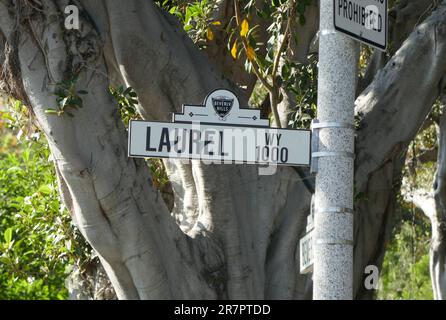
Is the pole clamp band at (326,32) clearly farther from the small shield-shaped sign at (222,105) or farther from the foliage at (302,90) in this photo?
the foliage at (302,90)

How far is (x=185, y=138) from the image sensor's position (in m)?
5.73

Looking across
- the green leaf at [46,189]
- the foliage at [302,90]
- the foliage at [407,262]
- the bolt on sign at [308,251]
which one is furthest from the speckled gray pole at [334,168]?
the foliage at [407,262]

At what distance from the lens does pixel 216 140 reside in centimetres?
574

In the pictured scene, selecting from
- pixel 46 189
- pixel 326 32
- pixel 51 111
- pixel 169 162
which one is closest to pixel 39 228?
pixel 46 189

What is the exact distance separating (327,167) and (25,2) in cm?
331

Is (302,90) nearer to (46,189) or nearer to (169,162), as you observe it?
(169,162)

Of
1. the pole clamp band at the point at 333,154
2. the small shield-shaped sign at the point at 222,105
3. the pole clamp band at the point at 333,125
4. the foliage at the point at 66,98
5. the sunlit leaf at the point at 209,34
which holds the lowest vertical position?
the pole clamp band at the point at 333,154

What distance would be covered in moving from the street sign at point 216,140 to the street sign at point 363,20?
0.66 metres

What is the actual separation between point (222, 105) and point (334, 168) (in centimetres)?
87

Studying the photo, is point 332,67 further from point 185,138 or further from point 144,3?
point 144,3

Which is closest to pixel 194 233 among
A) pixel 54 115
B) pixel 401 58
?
pixel 54 115

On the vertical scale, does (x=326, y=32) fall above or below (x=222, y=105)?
above

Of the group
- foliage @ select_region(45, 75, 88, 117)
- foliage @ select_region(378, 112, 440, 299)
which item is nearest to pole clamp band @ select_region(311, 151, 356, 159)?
foliage @ select_region(45, 75, 88, 117)

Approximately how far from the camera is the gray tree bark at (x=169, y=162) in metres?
7.55
